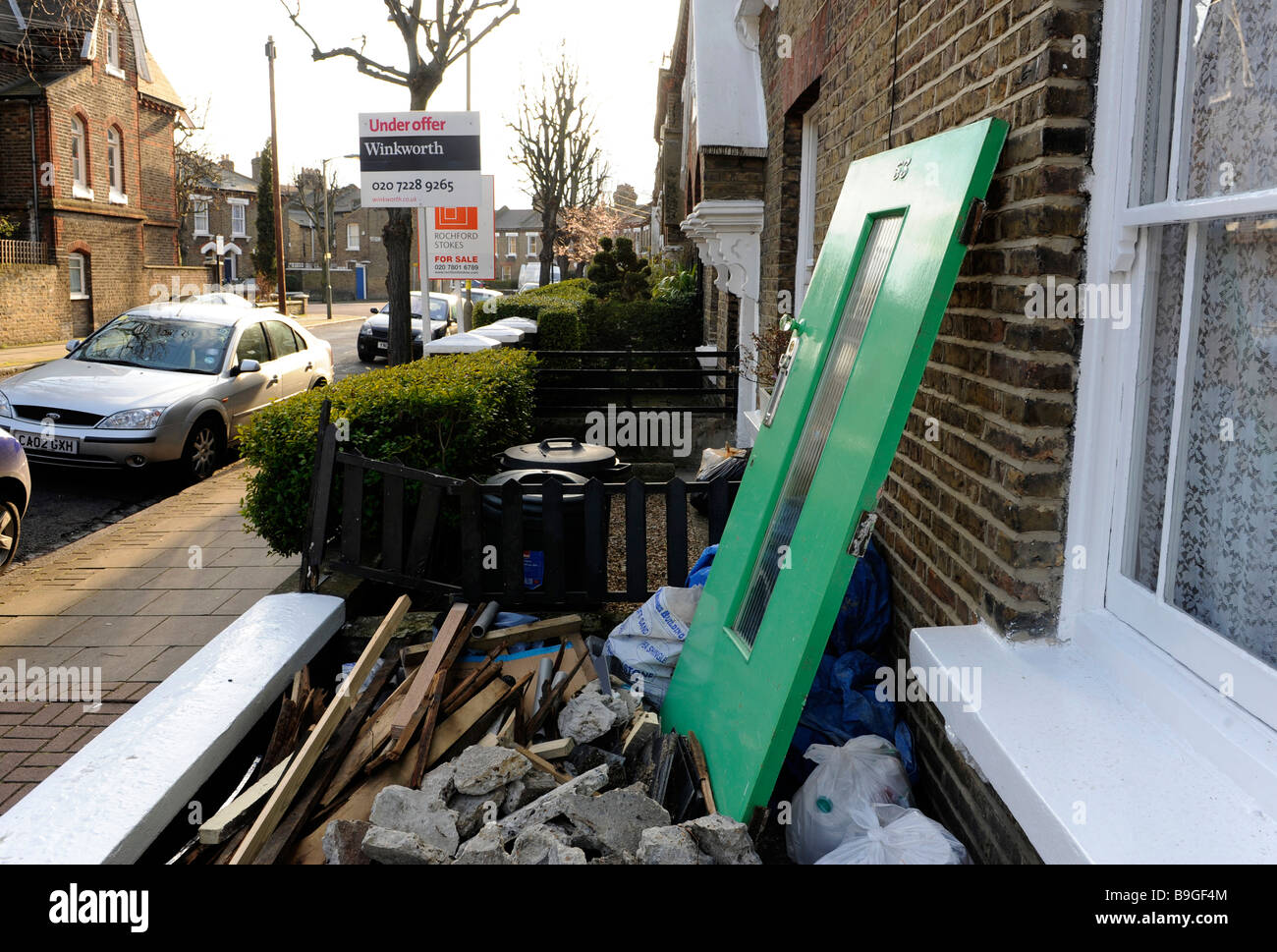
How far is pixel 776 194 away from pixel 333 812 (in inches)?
244

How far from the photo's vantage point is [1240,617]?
193 centimetres

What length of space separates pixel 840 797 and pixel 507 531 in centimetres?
246

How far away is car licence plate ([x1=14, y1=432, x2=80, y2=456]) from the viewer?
926cm

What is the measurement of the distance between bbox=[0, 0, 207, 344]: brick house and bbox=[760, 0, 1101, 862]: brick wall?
82.5 ft

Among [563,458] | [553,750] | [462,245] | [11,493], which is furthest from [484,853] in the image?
[462,245]

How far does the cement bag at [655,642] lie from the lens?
392cm

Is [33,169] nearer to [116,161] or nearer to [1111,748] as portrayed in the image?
Answer: [116,161]

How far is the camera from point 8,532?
700cm

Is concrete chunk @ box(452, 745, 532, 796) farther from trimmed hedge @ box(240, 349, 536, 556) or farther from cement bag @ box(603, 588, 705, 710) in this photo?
trimmed hedge @ box(240, 349, 536, 556)

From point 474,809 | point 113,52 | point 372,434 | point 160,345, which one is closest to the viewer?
point 474,809

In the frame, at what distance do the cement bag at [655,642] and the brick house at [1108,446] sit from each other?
1.07m

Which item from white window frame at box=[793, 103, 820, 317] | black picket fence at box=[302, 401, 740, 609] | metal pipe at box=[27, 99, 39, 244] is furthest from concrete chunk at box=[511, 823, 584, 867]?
metal pipe at box=[27, 99, 39, 244]

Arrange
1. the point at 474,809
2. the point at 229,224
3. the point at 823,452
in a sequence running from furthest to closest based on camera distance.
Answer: the point at 229,224
the point at 474,809
the point at 823,452
